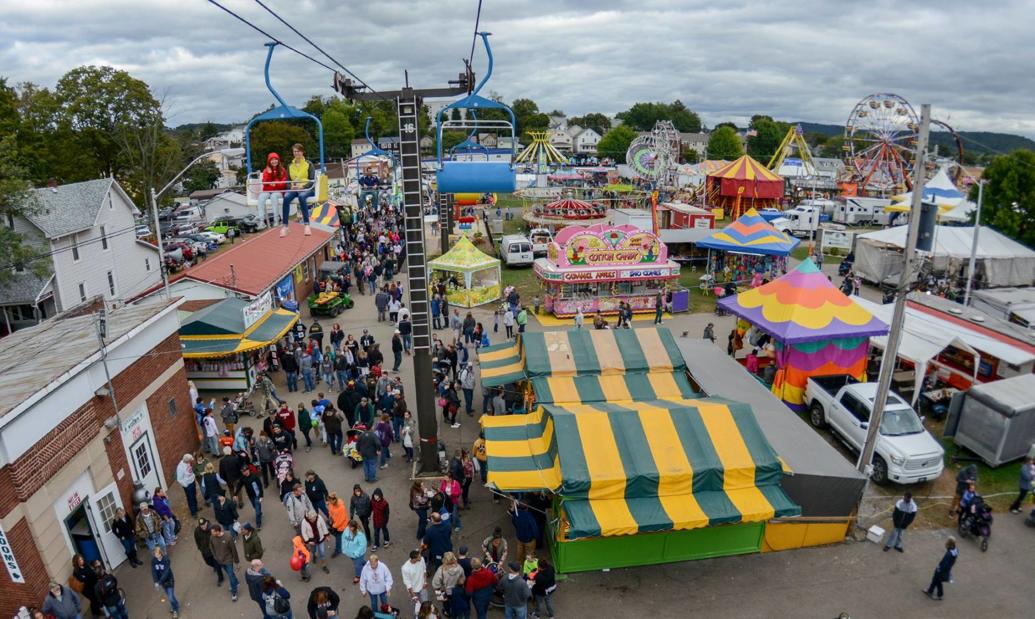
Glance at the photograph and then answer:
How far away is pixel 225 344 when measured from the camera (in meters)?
16.0

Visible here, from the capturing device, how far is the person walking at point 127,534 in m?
10.0

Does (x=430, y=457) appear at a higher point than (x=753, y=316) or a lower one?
lower

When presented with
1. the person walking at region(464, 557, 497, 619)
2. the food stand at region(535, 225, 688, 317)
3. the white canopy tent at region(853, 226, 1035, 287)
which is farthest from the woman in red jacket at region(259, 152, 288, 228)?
the white canopy tent at region(853, 226, 1035, 287)

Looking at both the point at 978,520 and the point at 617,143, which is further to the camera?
the point at 617,143

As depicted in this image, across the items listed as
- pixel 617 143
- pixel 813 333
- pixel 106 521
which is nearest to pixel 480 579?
pixel 106 521

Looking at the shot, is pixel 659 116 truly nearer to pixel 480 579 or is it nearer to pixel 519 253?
pixel 519 253

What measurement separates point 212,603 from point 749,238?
24.5 metres

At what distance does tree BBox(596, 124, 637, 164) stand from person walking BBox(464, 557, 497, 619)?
108 metres

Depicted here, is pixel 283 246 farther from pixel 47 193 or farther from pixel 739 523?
pixel 739 523

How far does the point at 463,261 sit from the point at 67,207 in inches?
688

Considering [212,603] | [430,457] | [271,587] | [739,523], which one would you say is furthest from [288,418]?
[739,523]

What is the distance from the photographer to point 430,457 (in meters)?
12.2

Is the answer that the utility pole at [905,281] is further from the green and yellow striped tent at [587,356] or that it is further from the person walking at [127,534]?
the person walking at [127,534]

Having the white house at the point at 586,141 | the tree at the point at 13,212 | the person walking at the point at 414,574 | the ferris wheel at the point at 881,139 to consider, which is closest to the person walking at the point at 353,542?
the person walking at the point at 414,574
